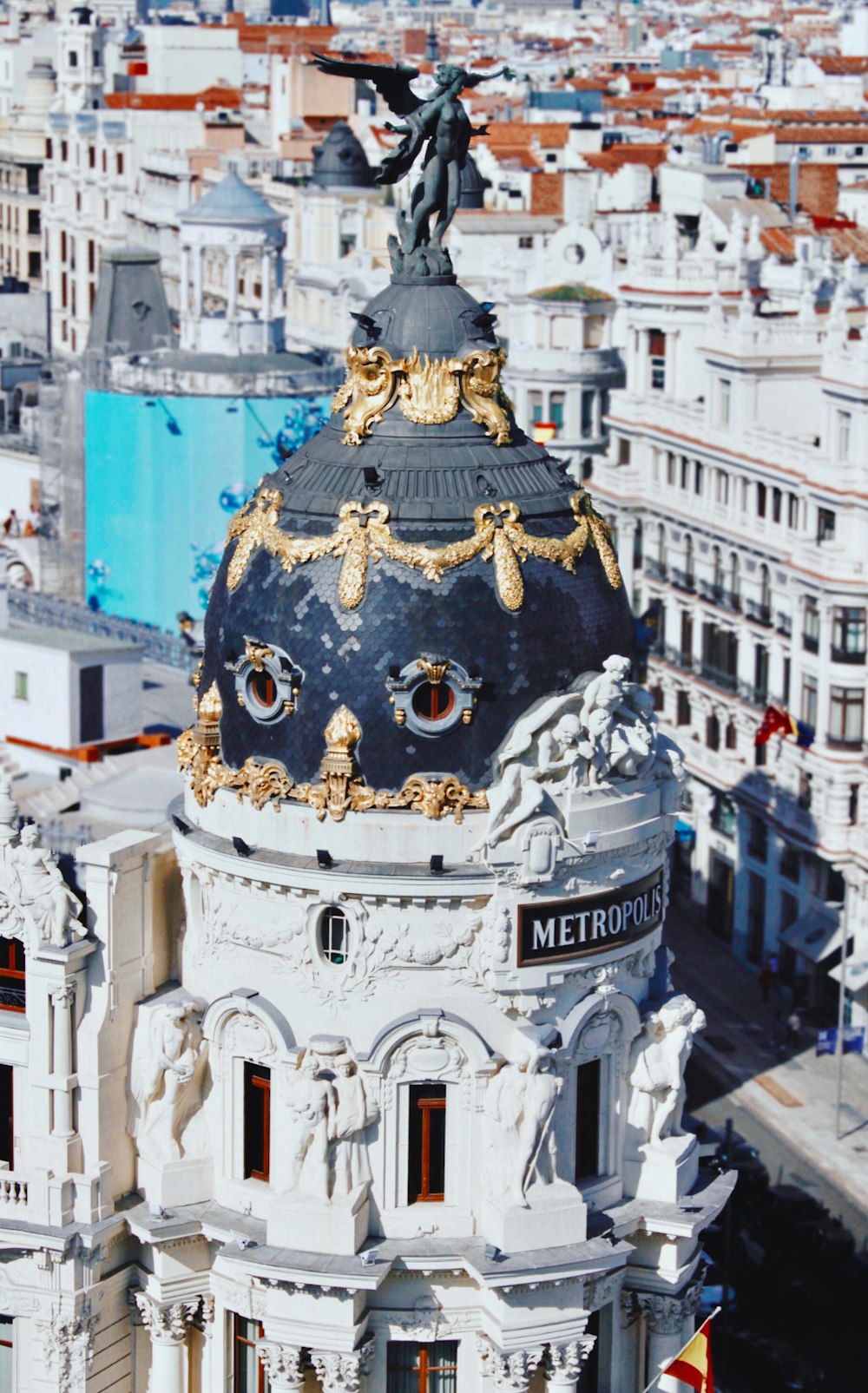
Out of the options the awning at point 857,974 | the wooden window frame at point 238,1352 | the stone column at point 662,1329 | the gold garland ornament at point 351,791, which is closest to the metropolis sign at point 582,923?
the gold garland ornament at point 351,791

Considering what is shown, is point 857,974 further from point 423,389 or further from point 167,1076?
point 423,389

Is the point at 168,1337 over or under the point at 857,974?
over

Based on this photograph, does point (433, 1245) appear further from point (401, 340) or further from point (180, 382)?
point (180, 382)

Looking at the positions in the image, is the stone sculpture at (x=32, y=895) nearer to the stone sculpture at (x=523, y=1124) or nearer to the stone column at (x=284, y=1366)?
the stone column at (x=284, y=1366)

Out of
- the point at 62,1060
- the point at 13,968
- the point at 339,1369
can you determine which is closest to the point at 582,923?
the point at 339,1369

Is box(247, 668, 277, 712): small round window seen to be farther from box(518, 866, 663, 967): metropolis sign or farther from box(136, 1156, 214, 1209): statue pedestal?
box(136, 1156, 214, 1209): statue pedestal
